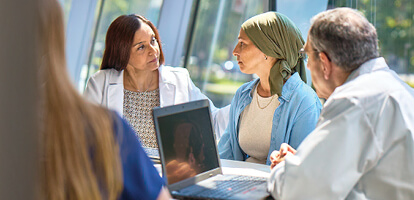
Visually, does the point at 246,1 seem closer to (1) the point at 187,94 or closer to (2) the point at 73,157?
(1) the point at 187,94

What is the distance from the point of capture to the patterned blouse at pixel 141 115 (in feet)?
8.69

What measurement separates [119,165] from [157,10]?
163 inches

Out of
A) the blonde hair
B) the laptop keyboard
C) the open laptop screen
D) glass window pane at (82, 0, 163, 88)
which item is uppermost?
glass window pane at (82, 0, 163, 88)

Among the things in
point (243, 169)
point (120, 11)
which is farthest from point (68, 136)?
point (120, 11)

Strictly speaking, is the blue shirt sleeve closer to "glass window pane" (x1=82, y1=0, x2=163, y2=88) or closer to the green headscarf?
the green headscarf

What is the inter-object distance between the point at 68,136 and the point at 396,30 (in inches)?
112

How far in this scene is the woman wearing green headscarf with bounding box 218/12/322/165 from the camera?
2.38m

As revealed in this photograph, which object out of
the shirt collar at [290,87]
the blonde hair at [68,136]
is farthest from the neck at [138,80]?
the blonde hair at [68,136]

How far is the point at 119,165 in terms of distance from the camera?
1021mm

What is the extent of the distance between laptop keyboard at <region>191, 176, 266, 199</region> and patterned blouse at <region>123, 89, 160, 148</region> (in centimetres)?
91

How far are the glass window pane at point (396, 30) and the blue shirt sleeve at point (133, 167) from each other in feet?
8.29

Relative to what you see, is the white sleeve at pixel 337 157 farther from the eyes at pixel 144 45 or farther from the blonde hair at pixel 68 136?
the eyes at pixel 144 45

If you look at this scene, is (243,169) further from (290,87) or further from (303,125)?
(290,87)

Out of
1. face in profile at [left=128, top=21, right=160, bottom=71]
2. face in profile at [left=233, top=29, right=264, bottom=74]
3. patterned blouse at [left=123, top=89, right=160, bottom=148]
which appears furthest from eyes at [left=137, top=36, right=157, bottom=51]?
face in profile at [left=233, top=29, right=264, bottom=74]
